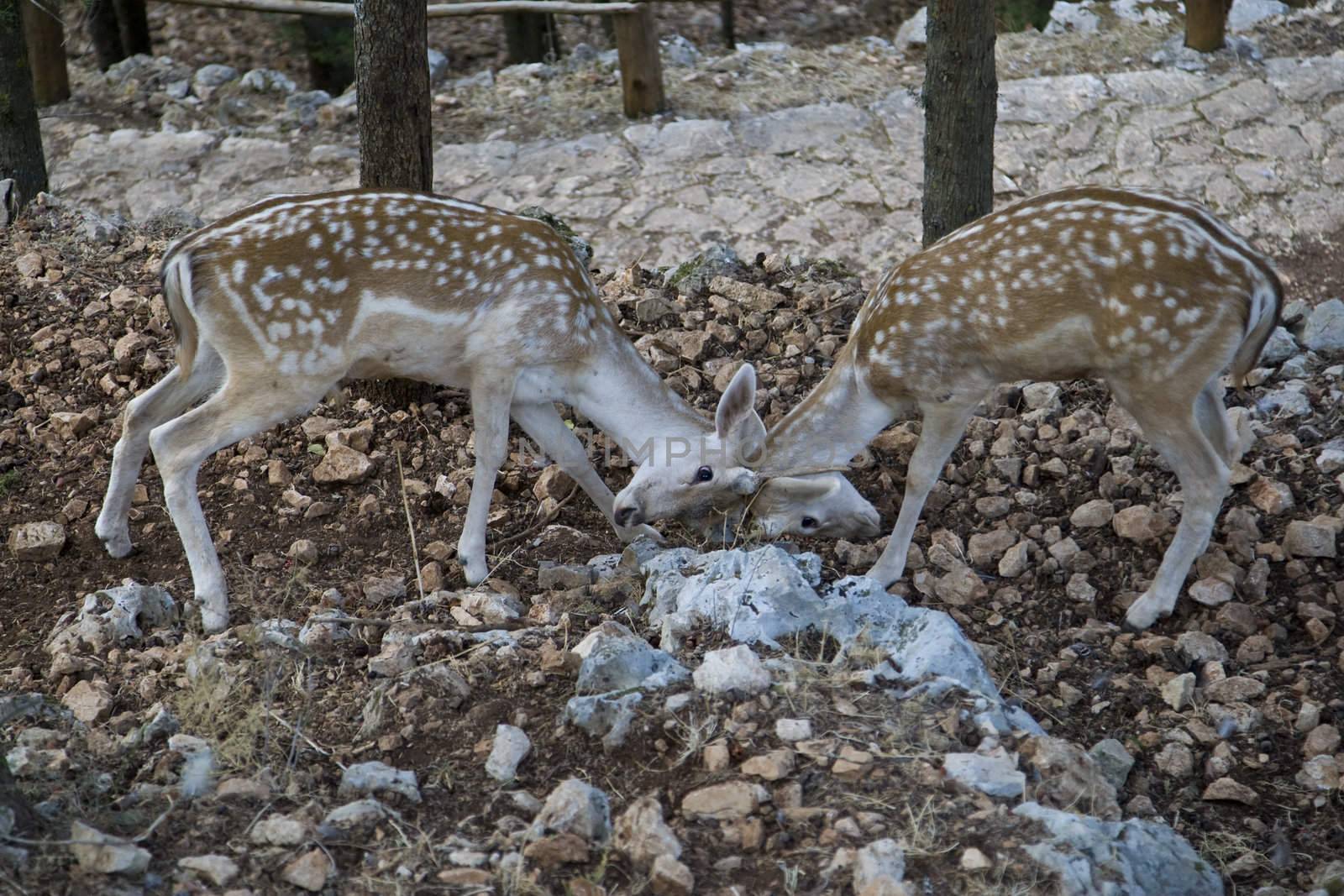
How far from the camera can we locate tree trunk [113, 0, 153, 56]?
1245 cm

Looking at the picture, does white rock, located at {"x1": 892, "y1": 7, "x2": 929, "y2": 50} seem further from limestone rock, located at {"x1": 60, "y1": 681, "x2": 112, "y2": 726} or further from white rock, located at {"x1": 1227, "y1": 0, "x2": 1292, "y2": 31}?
limestone rock, located at {"x1": 60, "y1": 681, "x2": 112, "y2": 726}

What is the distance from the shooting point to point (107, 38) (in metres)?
12.3

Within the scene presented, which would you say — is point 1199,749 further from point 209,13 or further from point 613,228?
point 209,13

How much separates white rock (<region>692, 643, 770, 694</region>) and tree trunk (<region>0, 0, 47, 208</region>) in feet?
20.0

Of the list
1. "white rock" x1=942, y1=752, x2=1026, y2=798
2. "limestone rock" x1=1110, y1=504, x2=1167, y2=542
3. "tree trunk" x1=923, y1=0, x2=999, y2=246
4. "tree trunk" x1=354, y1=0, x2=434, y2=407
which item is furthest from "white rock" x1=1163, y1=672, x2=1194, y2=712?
"tree trunk" x1=354, y1=0, x2=434, y2=407

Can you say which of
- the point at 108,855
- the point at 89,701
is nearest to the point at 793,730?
the point at 108,855

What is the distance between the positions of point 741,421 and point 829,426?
0.40m

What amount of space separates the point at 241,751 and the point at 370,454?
2525mm

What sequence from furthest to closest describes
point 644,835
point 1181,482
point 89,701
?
point 1181,482 → point 89,701 → point 644,835

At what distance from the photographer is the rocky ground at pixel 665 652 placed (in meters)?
3.33

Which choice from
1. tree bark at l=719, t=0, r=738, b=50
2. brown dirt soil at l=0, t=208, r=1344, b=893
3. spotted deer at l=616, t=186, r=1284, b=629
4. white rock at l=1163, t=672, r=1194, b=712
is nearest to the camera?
brown dirt soil at l=0, t=208, r=1344, b=893

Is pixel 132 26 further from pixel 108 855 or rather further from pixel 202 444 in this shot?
pixel 108 855

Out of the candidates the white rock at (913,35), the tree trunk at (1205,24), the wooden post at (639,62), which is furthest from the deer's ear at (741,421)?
the white rock at (913,35)

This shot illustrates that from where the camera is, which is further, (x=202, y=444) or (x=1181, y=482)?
(x=1181, y=482)
